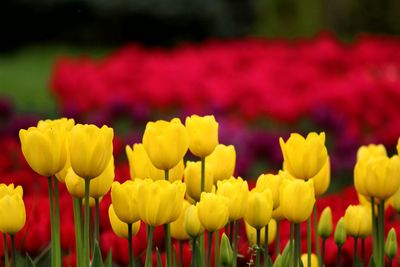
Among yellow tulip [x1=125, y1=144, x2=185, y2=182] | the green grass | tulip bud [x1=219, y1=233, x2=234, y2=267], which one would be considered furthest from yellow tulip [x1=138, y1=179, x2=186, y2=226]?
the green grass

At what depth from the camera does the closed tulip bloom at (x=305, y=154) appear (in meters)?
2.18

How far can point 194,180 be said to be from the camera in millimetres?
2303

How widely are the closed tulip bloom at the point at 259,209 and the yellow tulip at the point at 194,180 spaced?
9.0 inches

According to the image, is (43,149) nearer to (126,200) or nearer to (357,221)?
(126,200)

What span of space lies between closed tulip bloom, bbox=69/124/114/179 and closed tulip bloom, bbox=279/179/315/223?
38cm

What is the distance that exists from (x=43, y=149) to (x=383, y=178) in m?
0.71

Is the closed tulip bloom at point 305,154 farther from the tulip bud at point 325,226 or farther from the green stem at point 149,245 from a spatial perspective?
the green stem at point 149,245

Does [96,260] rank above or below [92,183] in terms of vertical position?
below

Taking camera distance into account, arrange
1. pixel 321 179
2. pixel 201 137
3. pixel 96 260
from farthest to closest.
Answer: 1. pixel 321 179
2. pixel 201 137
3. pixel 96 260

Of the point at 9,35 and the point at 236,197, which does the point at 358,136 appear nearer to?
the point at 236,197

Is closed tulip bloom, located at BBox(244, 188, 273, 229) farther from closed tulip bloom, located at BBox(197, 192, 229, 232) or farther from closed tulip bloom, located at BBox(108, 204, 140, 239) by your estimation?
closed tulip bloom, located at BBox(108, 204, 140, 239)

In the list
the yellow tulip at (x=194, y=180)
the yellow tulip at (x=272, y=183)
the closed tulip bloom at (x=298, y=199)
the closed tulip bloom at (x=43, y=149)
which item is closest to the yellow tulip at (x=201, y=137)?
the yellow tulip at (x=194, y=180)

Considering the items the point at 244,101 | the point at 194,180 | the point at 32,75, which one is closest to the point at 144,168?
the point at 194,180

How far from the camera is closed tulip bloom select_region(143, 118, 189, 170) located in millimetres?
2121
